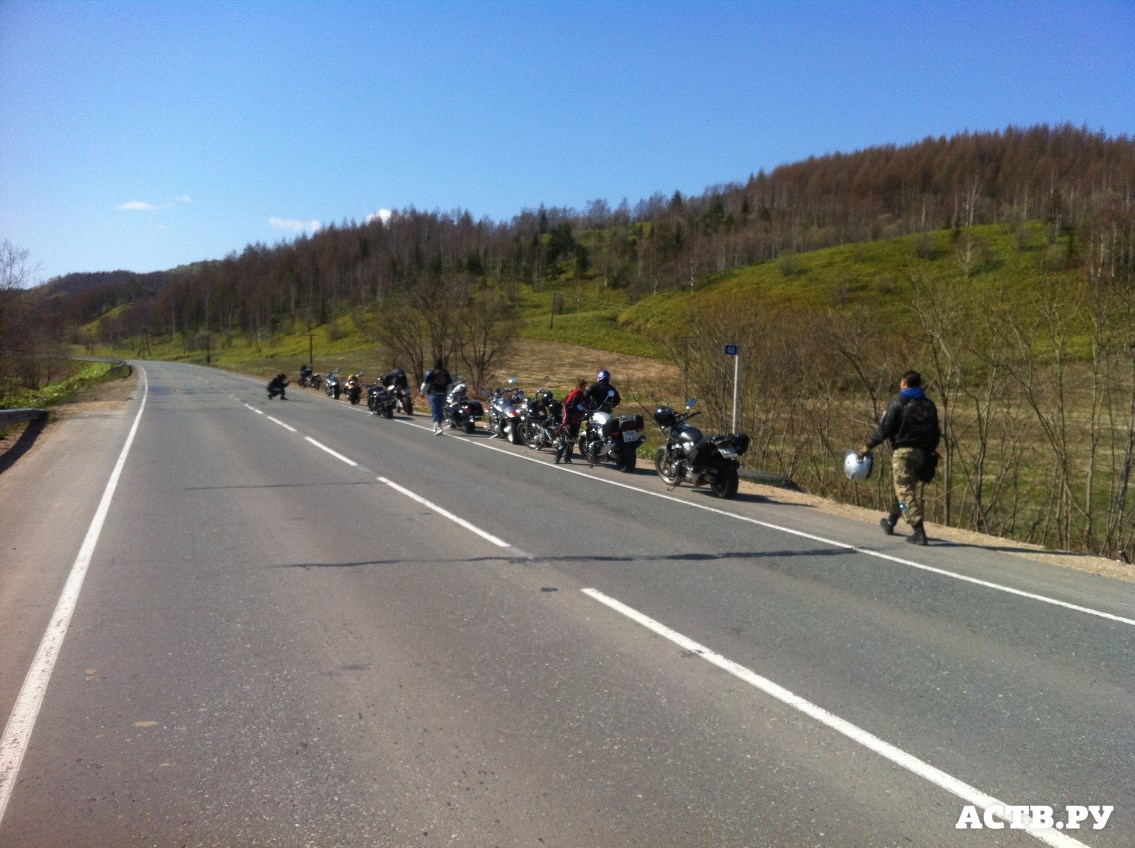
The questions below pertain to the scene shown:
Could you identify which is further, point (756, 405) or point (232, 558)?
point (756, 405)

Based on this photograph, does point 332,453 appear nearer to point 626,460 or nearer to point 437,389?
point 437,389

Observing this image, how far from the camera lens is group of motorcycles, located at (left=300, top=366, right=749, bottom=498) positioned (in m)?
13.4

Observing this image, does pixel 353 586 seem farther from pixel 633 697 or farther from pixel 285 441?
pixel 285 441

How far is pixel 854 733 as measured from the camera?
4.54 metres

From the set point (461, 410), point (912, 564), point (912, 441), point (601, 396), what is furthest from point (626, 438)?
point (461, 410)

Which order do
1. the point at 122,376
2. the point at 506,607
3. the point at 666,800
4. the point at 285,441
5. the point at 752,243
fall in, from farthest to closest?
1. the point at 752,243
2. the point at 122,376
3. the point at 285,441
4. the point at 506,607
5. the point at 666,800

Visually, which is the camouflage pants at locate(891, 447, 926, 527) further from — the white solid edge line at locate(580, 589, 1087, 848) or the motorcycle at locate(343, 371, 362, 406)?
the motorcycle at locate(343, 371, 362, 406)

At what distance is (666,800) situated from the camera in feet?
12.5

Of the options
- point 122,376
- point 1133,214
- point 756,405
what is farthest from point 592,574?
point 122,376

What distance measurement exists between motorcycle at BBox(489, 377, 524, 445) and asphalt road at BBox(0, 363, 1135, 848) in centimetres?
1063

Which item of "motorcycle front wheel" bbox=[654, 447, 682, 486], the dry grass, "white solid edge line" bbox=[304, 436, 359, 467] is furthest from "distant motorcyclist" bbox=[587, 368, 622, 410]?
the dry grass

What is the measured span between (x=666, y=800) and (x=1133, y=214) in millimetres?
16543

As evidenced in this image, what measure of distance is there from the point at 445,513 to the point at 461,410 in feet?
41.7

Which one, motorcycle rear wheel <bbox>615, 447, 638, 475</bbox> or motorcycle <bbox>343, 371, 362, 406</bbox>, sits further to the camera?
motorcycle <bbox>343, 371, 362, 406</bbox>
